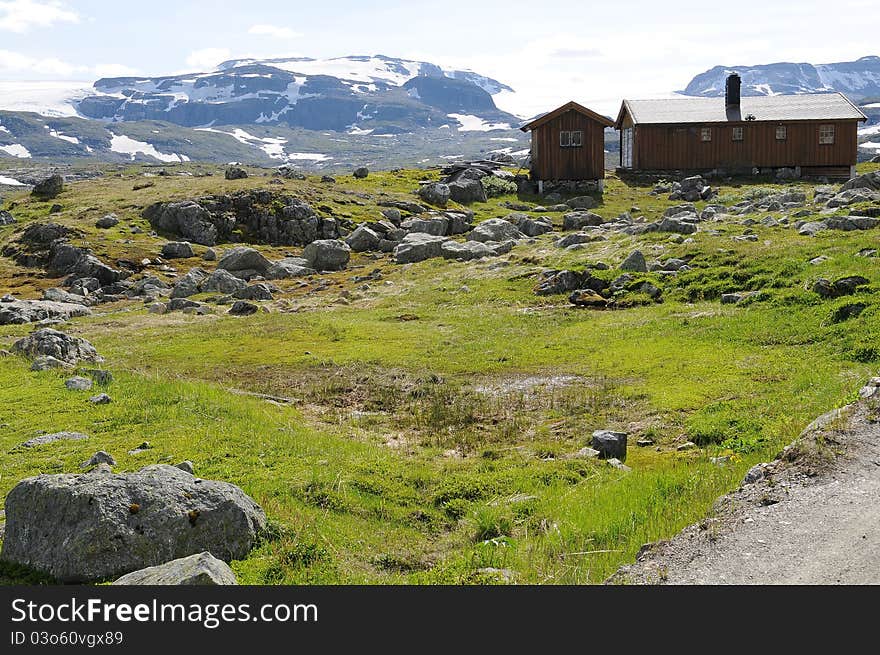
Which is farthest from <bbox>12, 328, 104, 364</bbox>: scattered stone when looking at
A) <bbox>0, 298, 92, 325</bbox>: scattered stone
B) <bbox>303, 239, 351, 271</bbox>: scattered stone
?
<bbox>303, 239, 351, 271</bbox>: scattered stone

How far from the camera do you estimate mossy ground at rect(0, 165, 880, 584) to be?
11.5 m

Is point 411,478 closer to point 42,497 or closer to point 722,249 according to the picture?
point 42,497

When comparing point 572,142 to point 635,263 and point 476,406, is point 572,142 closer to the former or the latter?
point 635,263

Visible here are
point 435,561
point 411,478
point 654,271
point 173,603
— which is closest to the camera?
point 173,603

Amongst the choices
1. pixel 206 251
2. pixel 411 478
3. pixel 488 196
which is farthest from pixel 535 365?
pixel 488 196

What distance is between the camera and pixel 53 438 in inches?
627

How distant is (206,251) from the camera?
61.9m

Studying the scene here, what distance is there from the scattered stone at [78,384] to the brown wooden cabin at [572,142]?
68.2 m

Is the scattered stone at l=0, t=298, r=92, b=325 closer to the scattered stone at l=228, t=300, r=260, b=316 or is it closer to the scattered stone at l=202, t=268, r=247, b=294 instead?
the scattered stone at l=202, t=268, r=247, b=294

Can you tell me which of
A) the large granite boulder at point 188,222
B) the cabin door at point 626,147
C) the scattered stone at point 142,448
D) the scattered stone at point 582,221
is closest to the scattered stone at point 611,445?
the scattered stone at point 142,448

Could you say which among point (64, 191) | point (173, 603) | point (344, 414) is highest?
point (64, 191)

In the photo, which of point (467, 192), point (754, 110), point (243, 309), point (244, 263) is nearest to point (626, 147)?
point (754, 110)

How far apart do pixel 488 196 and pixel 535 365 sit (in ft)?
197

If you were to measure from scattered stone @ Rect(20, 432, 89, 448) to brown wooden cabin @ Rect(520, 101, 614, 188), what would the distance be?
72.3 metres
